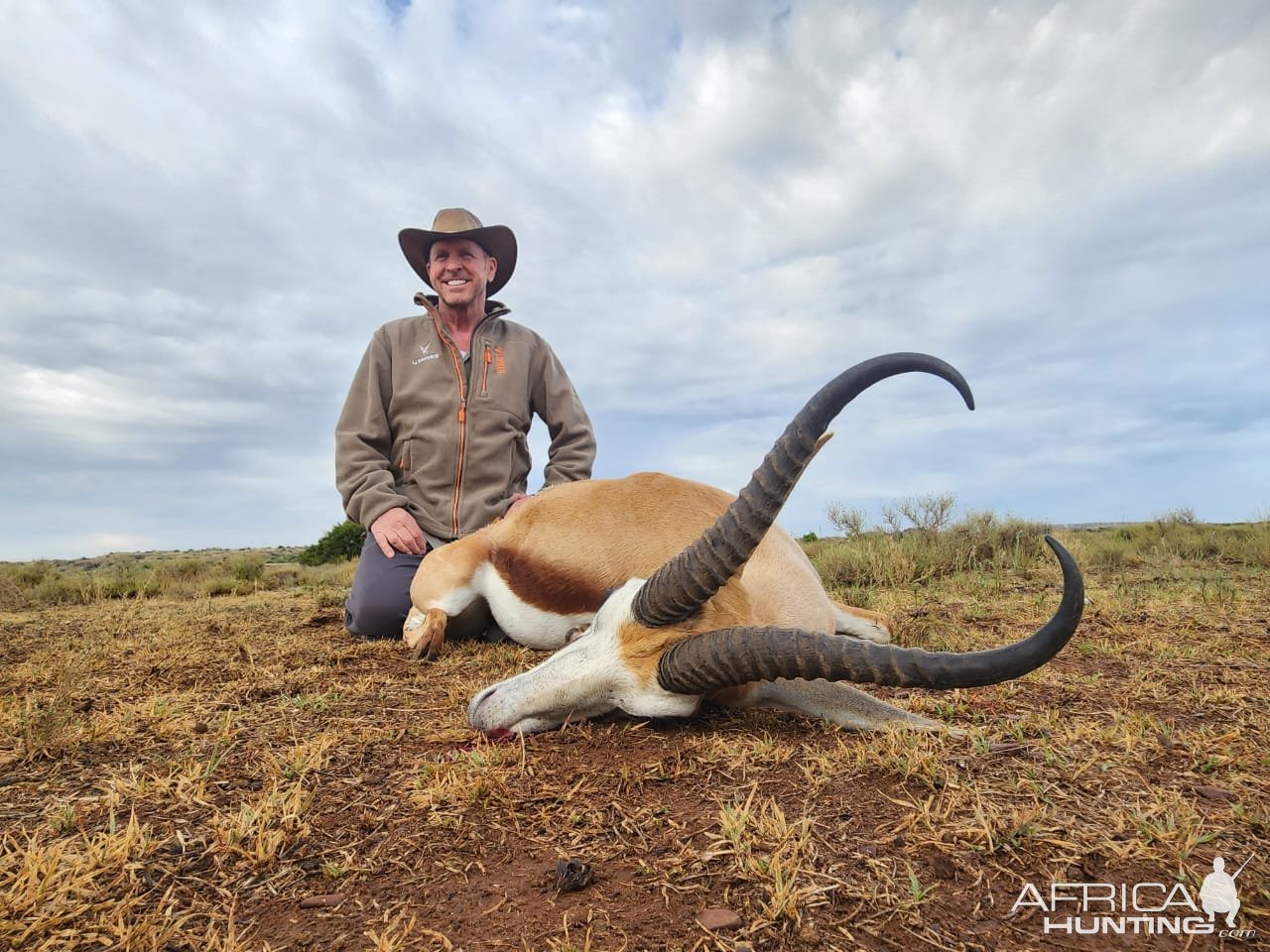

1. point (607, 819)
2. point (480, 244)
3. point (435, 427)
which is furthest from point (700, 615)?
point (480, 244)

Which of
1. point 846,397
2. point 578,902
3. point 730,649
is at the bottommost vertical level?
point 578,902

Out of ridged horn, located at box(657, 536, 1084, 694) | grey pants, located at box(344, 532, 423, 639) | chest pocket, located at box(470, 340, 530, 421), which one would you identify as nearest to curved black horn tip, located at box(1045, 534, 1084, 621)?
ridged horn, located at box(657, 536, 1084, 694)

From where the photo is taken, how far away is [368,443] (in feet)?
21.2

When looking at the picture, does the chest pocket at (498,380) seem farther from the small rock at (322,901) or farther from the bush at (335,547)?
the bush at (335,547)

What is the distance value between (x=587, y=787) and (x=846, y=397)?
1.57m

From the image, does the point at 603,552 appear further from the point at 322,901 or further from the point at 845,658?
the point at 322,901

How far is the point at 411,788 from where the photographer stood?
8.36ft

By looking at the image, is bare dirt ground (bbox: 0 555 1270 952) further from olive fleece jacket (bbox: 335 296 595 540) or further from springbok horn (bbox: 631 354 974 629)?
olive fleece jacket (bbox: 335 296 595 540)

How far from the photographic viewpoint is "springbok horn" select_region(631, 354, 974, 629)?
250cm

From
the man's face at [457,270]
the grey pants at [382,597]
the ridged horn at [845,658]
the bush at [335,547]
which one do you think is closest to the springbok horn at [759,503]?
the ridged horn at [845,658]

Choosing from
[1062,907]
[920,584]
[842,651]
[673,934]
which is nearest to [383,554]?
[842,651]

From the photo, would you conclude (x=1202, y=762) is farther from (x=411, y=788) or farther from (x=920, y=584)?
(x=920, y=584)

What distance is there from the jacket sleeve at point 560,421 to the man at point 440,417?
0.06m

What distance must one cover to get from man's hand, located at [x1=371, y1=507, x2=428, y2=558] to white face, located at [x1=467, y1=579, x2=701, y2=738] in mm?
3121
